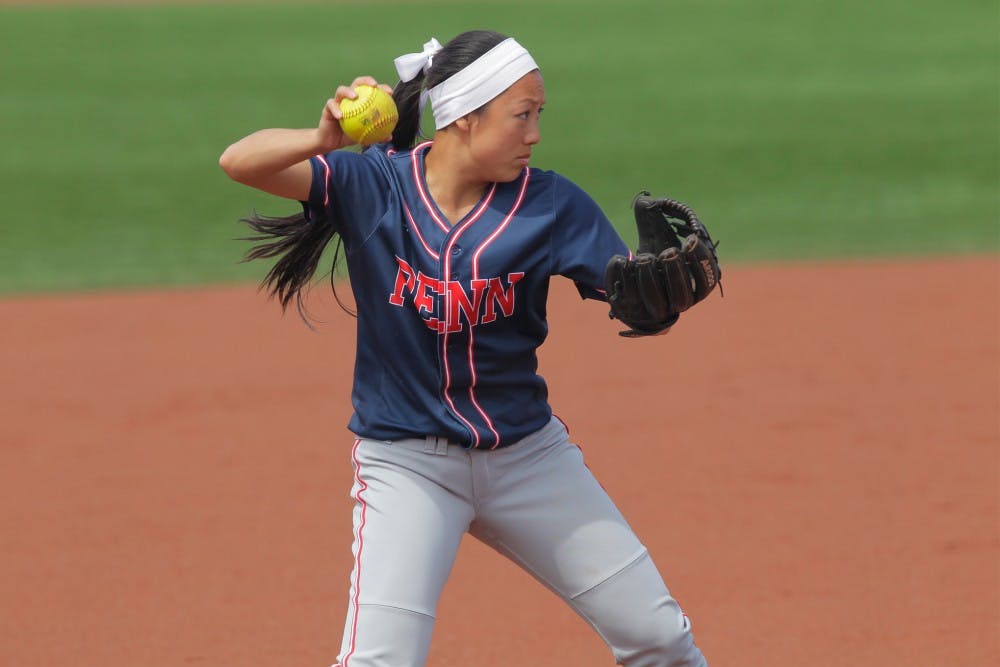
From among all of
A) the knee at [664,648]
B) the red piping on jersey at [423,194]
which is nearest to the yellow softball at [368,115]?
the red piping on jersey at [423,194]

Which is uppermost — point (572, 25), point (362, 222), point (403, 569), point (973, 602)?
point (572, 25)

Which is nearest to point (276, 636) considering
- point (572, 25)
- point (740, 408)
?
point (740, 408)

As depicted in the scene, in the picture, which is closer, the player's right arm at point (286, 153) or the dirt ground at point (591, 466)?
the player's right arm at point (286, 153)

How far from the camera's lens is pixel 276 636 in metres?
5.29

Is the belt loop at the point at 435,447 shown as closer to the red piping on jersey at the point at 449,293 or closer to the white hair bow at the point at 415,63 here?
the red piping on jersey at the point at 449,293

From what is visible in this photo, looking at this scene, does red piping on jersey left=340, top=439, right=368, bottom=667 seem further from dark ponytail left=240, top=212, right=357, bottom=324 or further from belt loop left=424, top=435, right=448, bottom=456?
dark ponytail left=240, top=212, right=357, bottom=324

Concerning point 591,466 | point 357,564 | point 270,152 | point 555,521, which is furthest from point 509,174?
point 591,466

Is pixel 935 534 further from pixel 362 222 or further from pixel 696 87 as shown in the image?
pixel 696 87

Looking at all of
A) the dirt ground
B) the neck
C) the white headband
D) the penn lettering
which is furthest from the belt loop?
the dirt ground

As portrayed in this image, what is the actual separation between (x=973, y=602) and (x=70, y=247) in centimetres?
820

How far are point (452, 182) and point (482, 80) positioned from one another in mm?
263

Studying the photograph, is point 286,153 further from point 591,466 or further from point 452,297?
point 591,466

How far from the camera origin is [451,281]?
3670 millimetres

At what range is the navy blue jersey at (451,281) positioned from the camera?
12.1ft
